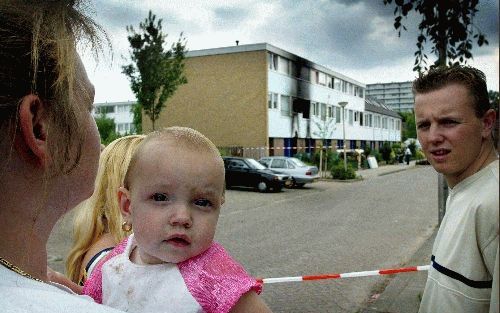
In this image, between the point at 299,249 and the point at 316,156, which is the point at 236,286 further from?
the point at 316,156

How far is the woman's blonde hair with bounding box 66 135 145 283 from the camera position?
225cm

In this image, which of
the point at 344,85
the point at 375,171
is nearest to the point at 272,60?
the point at 375,171

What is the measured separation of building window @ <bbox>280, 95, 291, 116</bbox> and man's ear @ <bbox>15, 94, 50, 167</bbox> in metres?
32.7

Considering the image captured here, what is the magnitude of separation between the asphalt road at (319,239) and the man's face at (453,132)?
1.70 metres

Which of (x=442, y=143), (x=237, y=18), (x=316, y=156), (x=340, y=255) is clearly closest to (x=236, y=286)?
(x=237, y=18)

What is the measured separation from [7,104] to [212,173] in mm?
616

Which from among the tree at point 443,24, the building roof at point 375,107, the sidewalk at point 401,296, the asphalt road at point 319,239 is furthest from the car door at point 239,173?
the building roof at point 375,107

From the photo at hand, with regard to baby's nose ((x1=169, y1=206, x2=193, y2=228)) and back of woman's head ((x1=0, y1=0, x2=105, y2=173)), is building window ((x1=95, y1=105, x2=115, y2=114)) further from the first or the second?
baby's nose ((x1=169, y1=206, x2=193, y2=228))

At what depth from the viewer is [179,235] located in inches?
51.1

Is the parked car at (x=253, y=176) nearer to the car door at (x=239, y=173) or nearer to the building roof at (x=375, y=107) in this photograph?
the car door at (x=239, y=173)

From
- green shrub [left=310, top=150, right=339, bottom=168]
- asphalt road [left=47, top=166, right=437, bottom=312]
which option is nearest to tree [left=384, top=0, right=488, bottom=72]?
asphalt road [left=47, top=166, right=437, bottom=312]

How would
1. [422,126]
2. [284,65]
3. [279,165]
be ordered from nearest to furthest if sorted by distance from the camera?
[422,126] < [279,165] < [284,65]

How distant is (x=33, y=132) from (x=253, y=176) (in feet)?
60.9

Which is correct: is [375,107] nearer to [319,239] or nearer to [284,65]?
[284,65]
